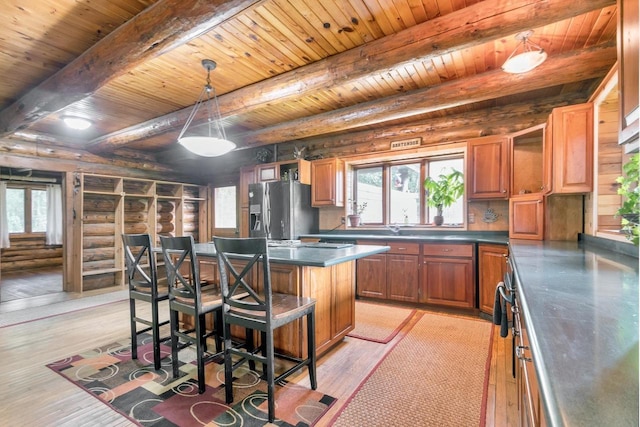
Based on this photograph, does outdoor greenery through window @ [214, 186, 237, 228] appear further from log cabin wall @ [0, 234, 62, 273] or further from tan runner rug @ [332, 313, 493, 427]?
tan runner rug @ [332, 313, 493, 427]

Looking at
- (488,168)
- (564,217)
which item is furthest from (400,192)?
(564,217)

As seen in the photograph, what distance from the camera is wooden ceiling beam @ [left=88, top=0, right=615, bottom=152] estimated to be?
179 centimetres

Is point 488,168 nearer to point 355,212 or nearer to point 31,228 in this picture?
point 355,212

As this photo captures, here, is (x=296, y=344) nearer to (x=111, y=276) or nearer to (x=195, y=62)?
(x=195, y=62)

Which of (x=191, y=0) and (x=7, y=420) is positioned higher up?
(x=191, y=0)

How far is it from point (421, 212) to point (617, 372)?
13.6ft

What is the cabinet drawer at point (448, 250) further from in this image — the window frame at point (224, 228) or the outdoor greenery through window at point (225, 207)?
the outdoor greenery through window at point (225, 207)

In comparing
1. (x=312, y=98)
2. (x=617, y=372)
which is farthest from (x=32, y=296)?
(x=617, y=372)

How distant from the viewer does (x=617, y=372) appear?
19.6 inches

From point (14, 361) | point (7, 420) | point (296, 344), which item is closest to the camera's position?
point (7, 420)

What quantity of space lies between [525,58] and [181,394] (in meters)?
3.44

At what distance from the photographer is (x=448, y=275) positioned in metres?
3.57

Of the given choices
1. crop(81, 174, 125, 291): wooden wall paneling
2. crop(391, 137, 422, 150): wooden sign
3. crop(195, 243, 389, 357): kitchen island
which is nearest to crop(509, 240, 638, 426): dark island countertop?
crop(195, 243, 389, 357): kitchen island

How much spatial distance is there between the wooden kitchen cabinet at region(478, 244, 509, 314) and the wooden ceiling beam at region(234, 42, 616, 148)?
1.65m
